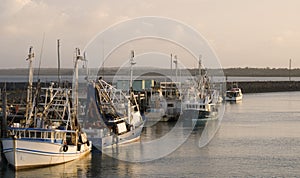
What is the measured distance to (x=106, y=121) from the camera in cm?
4131

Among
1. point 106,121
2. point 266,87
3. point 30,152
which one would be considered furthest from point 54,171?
point 266,87

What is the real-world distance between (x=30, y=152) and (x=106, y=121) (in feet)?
33.6

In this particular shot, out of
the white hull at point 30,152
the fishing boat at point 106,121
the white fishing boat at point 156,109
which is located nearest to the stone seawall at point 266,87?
the white fishing boat at point 156,109

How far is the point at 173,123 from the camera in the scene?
204ft

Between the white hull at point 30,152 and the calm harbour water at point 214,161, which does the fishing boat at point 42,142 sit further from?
the calm harbour water at point 214,161

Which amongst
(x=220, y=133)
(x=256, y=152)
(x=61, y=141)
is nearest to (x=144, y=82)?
(x=220, y=133)

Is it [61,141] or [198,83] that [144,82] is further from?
[61,141]

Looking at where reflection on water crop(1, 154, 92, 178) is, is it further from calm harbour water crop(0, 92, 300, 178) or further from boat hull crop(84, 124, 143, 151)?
boat hull crop(84, 124, 143, 151)

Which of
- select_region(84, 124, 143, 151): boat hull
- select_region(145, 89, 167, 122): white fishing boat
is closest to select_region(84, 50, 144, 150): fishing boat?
select_region(84, 124, 143, 151): boat hull

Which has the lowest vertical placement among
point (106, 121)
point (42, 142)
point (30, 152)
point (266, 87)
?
point (30, 152)

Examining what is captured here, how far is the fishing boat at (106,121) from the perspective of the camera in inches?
1551

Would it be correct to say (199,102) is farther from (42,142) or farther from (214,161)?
(42,142)

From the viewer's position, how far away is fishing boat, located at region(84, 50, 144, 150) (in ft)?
129

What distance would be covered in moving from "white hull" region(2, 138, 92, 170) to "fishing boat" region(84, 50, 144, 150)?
5.95 metres
